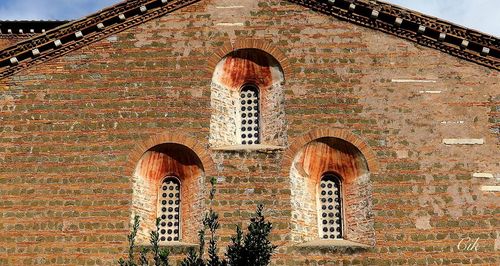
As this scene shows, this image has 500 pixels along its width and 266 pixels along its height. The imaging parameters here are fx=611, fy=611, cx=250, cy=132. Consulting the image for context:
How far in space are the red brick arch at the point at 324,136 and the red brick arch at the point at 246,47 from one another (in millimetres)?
1756

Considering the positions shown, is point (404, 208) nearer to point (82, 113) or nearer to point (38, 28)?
point (82, 113)

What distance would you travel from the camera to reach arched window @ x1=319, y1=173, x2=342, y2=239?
12.4 m

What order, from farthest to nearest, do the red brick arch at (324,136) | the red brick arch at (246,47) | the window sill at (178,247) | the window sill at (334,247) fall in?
the red brick arch at (246,47), the red brick arch at (324,136), the window sill at (178,247), the window sill at (334,247)

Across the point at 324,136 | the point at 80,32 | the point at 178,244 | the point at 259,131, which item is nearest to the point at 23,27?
Answer: the point at 80,32

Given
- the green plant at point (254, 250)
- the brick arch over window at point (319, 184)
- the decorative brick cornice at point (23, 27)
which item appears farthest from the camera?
the decorative brick cornice at point (23, 27)

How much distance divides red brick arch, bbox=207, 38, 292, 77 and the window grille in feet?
3.06

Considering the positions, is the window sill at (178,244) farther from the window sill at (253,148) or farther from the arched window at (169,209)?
the window sill at (253,148)

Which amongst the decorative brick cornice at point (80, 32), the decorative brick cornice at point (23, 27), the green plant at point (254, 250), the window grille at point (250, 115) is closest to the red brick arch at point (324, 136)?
the window grille at point (250, 115)

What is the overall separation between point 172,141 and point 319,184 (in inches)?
126

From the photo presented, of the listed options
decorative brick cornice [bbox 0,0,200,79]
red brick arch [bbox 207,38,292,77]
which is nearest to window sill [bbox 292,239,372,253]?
red brick arch [bbox 207,38,292,77]

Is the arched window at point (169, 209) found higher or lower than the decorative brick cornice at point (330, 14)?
lower

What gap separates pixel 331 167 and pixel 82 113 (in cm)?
540

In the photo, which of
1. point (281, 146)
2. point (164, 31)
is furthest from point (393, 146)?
point (164, 31)

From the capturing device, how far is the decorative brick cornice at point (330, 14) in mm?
13039
